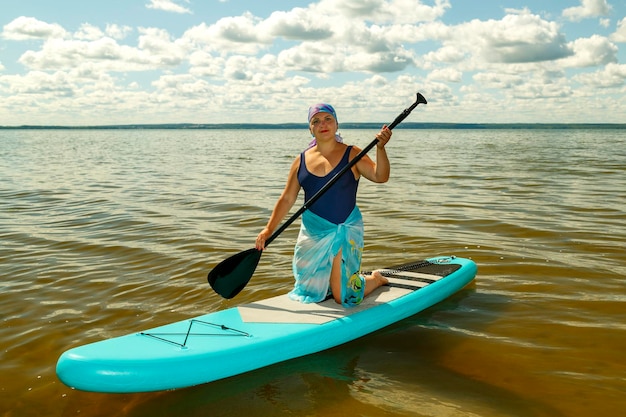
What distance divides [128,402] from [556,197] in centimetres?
1106

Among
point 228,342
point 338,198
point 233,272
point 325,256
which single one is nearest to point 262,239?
point 233,272

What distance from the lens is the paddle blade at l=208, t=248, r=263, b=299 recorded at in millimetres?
5141

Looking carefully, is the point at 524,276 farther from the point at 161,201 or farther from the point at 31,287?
the point at 161,201

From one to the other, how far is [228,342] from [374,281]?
196 cm

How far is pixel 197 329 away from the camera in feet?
14.1

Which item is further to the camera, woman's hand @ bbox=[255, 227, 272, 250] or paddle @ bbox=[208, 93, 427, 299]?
paddle @ bbox=[208, 93, 427, 299]

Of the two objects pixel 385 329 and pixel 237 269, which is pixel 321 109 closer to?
pixel 237 269

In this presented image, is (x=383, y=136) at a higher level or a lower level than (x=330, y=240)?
higher

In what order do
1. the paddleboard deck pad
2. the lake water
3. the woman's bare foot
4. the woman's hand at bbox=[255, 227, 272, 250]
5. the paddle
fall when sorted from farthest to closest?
the woman's bare foot → the paddle → the woman's hand at bbox=[255, 227, 272, 250] → the lake water → the paddleboard deck pad

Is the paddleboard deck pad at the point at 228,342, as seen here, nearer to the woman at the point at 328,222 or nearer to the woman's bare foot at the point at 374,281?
the woman's bare foot at the point at 374,281

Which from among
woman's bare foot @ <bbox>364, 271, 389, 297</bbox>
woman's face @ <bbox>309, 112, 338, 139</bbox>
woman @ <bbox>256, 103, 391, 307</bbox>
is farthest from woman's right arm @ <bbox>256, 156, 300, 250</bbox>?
woman's bare foot @ <bbox>364, 271, 389, 297</bbox>

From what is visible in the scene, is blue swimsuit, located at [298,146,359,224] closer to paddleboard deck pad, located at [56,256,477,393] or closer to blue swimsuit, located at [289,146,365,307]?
blue swimsuit, located at [289,146,365,307]

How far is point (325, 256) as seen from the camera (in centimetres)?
482

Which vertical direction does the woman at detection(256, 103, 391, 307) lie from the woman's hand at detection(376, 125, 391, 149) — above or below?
below
